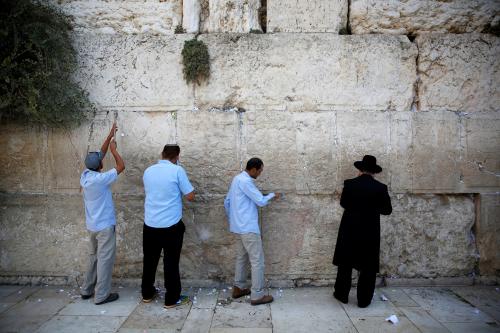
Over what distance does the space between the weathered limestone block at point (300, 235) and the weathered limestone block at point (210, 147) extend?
737mm

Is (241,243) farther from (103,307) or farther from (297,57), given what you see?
(297,57)

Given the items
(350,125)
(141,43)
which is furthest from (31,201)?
(350,125)

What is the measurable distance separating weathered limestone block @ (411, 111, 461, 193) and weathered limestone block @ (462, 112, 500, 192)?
14 centimetres

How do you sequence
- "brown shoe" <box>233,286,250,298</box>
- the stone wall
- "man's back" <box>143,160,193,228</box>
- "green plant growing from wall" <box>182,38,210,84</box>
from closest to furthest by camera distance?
"man's back" <box>143,160,193,228</box> < "brown shoe" <box>233,286,250,298</box> < "green plant growing from wall" <box>182,38,210,84</box> < the stone wall

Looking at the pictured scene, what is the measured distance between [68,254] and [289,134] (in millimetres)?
3362

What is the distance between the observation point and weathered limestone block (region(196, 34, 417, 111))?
15.8 ft

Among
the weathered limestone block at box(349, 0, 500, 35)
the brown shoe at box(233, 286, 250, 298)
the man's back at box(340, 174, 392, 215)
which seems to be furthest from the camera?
the weathered limestone block at box(349, 0, 500, 35)

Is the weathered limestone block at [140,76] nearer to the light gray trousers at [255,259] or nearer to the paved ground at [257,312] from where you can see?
the light gray trousers at [255,259]

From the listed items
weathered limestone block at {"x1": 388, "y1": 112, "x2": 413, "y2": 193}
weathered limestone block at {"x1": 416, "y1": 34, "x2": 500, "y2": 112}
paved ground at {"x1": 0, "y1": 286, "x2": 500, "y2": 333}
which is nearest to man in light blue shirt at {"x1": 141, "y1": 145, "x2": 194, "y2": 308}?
paved ground at {"x1": 0, "y1": 286, "x2": 500, "y2": 333}

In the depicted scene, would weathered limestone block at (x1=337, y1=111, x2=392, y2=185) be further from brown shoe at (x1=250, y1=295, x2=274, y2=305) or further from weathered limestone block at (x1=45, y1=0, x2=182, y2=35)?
weathered limestone block at (x1=45, y1=0, x2=182, y2=35)

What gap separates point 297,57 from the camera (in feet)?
15.8

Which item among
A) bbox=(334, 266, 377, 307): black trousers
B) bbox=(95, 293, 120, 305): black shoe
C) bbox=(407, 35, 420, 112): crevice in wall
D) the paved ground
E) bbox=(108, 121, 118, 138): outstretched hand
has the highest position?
bbox=(407, 35, 420, 112): crevice in wall

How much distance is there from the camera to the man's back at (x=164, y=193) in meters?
4.02

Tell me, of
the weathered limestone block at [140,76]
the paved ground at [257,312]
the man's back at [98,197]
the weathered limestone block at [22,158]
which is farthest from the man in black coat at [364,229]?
the weathered limestone block at [22,158]
